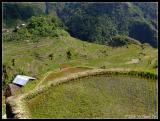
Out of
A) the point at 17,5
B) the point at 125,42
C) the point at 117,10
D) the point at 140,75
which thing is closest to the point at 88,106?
the point at 140,75

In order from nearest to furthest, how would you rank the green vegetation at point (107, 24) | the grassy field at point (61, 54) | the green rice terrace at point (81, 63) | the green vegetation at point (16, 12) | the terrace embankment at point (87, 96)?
the terrace embankment at point (87, 96) < the green rice terrace at point (81, 63) < the grassy field at point (61, 54) < the green vegetation at point (107, 24) < the green vegetation at point (16, 12)

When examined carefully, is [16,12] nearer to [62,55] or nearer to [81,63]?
[62,55]

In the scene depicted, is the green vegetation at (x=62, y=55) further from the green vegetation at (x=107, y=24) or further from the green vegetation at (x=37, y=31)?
the green vegetation at (x=107, y=24)

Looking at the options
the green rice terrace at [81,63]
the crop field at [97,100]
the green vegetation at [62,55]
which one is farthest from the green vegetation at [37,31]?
the crop field at [97,100]

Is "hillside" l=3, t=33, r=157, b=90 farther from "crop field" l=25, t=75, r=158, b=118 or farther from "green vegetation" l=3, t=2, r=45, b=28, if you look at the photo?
"crop field" l=25, t=75, r=158, b=118

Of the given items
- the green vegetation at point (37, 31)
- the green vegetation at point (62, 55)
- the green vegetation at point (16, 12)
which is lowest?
the green vegetation at point (62, 55)

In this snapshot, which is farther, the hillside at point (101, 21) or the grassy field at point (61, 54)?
the hillside at point (101, 21)

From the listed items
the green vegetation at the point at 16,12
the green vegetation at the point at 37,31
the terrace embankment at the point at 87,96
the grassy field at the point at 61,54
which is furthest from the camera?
the green vegetation at the point at 16,12

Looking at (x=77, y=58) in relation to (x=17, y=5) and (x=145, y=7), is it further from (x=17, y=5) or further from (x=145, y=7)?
(x=145, y=7)

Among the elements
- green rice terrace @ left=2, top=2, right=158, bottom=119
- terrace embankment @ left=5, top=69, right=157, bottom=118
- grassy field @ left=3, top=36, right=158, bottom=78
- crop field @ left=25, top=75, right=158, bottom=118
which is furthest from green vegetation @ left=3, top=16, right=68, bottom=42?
crop field @ left=25, top=75, right=158, bottom=118
